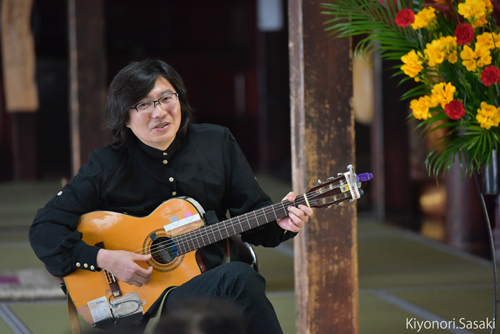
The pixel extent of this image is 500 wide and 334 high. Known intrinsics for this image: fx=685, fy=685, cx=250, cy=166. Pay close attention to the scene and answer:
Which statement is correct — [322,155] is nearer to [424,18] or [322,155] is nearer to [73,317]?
[424,18]

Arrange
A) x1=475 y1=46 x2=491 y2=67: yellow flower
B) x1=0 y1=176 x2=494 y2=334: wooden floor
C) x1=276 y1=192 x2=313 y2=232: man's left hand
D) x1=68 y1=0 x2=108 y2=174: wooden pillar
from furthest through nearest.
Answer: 1. x1=68 y1=0 x2=108 y2=174: wooden pillar
2. x1=0 y1=176 x2=494 y2=334: wooden floor
3. x1=475 y1=46 x2=491 y2=67: yellow flower
4. x1=276 y1=192 x2=313 y2=232: man's left hand

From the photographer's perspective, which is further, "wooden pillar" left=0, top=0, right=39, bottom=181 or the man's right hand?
"wooden pillar" left=0, top=0, right=39, bottom=181

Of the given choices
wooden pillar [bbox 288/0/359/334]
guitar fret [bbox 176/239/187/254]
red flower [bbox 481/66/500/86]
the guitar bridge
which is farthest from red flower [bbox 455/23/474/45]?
the guitar bridge

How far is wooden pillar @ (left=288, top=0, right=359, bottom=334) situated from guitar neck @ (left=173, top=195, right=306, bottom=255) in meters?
0.53

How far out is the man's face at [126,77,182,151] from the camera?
207 cm

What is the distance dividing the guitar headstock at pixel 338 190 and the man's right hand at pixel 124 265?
1.72 ft

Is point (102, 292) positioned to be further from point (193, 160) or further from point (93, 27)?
point (93, 27)

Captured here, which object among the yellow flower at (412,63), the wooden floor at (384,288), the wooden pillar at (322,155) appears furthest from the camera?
the wooden floor at (384,288)

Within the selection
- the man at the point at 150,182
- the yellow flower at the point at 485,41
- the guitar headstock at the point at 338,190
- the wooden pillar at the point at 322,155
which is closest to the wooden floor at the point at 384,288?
the wooden pillar at the point at 322,155

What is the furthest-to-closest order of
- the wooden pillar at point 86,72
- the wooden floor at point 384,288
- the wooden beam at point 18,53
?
the wooden beam at point 18,53, the wooden pillar at point 86,72, the wooden floor at point 384,288

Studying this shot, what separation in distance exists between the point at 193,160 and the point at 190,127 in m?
0.13

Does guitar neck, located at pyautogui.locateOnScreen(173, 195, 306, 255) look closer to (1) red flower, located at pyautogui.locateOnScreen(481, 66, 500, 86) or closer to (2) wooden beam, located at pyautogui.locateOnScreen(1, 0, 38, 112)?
(1) red flower, located at pyautogui.locateOnScreen(481, 66, 500, 86)

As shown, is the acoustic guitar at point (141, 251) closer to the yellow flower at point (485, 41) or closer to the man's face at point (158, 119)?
the man's face at point (158, 119)

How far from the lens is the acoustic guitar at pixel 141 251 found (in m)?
2.05
